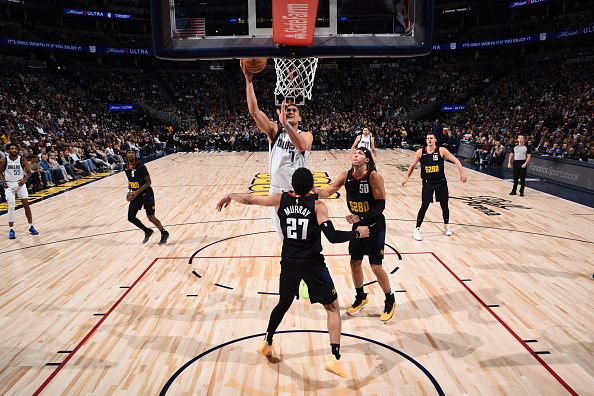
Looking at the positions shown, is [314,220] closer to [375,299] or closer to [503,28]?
[375,299]

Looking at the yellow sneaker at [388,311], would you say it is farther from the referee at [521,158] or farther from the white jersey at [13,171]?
the referee at [521,158]

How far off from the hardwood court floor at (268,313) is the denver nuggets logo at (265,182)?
318cm

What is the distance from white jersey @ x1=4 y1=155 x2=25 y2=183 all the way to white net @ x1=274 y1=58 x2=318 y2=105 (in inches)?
220

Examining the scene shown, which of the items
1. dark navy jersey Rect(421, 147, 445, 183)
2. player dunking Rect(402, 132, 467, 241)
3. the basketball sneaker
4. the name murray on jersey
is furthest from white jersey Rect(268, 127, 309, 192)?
dark navy jersey Rect(421, 147, 445, 183)

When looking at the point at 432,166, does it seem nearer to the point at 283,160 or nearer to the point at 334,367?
the point at 283,160

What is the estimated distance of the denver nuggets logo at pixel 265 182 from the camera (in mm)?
13581

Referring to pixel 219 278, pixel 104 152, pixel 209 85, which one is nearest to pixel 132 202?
pixel 219 278

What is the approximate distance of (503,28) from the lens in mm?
34562

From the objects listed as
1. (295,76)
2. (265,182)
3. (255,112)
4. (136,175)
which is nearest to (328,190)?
(255,112)

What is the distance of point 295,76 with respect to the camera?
7113mm

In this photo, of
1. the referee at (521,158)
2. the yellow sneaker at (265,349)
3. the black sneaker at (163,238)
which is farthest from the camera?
the referee at (521,158)

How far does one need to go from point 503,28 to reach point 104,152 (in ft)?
99.0

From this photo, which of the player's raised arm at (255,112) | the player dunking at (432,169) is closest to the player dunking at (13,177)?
the player's raised arm at (255,112)

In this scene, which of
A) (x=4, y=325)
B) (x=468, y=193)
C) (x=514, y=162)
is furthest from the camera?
(x=468, y=193)
